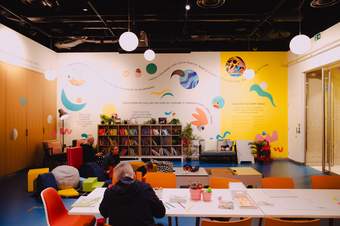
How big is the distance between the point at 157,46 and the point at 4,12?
5.15m

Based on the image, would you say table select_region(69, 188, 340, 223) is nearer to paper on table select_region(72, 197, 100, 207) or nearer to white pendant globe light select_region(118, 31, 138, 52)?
paper on table select_region(72, 197, 100, 207)

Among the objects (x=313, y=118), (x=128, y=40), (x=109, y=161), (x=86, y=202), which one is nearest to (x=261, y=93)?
(x=313, y=118)

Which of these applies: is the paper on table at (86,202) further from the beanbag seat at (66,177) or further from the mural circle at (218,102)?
the mural circle at (218,102)

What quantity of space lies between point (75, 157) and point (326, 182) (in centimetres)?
601

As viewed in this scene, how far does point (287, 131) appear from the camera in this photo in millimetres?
10750

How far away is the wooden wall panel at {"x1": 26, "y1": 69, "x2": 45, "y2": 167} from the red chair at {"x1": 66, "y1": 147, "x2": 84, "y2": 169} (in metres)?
1.97

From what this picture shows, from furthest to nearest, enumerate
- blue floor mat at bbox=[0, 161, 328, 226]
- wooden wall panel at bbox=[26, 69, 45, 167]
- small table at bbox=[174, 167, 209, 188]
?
wooden wall panel at bbox=[26, 69, 45, 167]
small table at bbox=[174, 167, 209, 188]
blue floor mat at bbox=[0, 161, 328, 226]

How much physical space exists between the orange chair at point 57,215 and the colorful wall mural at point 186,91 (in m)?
7.58

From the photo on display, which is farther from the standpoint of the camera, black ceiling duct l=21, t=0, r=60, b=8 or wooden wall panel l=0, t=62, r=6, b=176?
wooden wall panel l=0, t=62, r=6, b=176

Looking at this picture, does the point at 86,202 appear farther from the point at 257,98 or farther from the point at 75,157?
the point at 257,98

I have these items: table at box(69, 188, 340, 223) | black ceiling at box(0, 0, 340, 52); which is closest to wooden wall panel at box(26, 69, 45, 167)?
black ceiling at box(0, 0, 340, 52)

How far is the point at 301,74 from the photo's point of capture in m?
9.58

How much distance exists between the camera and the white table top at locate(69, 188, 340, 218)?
8.89ft

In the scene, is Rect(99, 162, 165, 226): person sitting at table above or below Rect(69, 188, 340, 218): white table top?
above
